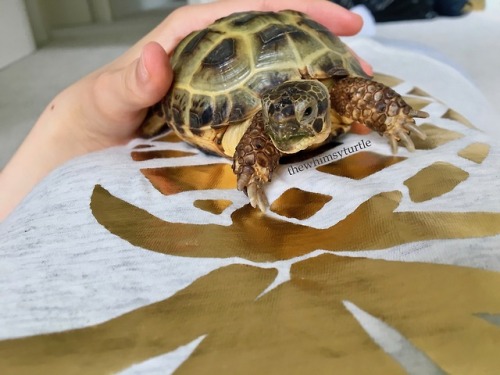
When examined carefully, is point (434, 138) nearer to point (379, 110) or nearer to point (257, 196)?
point (379, 110)

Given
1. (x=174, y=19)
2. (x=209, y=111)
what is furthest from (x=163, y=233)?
(x=174, y=19)

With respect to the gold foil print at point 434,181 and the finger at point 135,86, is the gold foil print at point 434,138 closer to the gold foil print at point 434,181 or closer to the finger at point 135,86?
the gold foil print at point 434,181

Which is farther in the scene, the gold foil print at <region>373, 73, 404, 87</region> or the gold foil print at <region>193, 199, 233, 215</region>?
the gold foil print at <region>373, 73, 404, 87</region>

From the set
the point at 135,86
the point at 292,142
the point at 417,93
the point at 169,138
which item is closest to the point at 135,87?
the point at 135,86

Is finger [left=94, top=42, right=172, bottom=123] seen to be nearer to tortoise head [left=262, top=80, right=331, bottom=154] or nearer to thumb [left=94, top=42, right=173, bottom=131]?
thumb [left=94, top=42, right=173, bottom=131]

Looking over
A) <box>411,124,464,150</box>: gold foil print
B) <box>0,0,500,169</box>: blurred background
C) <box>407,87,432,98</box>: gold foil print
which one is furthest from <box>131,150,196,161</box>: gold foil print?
<box>0,0,500,169</box>: blurred background

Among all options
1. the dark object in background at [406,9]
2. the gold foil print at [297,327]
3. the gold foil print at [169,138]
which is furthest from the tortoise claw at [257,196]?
the dark object in background at [406,9]
